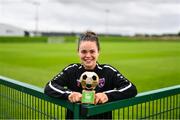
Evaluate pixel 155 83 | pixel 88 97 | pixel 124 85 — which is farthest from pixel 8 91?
pixel 155 83

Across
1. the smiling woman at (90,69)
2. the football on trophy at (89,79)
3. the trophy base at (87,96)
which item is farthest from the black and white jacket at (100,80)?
the trophy base at (87,96)

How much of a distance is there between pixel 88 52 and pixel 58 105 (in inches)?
20.5

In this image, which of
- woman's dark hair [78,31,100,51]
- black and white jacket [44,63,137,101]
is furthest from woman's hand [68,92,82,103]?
woman's dark hair [78,31,100,51]

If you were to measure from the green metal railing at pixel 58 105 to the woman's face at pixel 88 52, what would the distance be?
43cm

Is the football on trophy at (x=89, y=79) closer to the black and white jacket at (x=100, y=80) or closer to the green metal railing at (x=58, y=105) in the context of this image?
the green metal railing at (x=58, y=105)

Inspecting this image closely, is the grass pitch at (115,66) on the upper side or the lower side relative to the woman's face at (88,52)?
lower

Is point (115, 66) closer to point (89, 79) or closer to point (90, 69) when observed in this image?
point (90, 69)

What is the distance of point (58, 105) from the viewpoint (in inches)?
132

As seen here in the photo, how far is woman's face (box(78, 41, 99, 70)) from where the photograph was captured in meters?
3.45

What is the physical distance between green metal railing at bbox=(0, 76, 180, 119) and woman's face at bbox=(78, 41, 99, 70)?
43cm

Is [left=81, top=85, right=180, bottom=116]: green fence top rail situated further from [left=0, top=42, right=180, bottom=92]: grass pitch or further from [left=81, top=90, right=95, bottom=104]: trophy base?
[left=0, top=42, right=180, bottom=92]: grass pitch

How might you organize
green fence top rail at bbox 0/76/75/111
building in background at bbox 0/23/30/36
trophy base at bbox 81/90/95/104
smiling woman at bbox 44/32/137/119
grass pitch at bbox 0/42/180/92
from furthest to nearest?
building in background at bbox 0/23/30/36 → grass pitch at bbox 0/42/180/92 → smiling woman at bbox 44/32/137/119 → green fence top rail at bbox 0/76/75/111 → trophy base at bbox 81/90/95/104

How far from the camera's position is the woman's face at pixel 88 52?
11.3 ft

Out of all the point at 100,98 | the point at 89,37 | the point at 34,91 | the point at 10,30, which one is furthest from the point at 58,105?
the point at 10,30
